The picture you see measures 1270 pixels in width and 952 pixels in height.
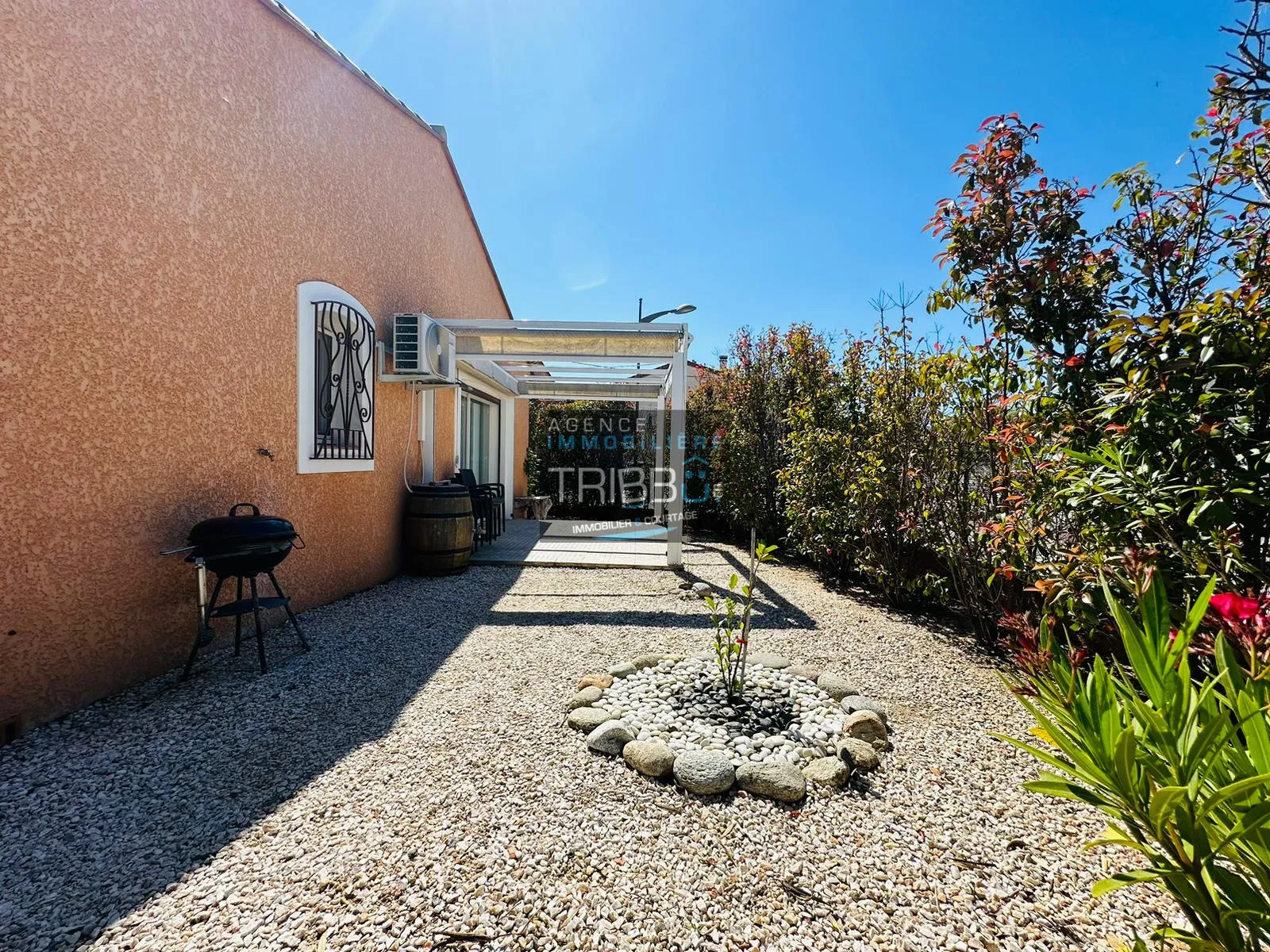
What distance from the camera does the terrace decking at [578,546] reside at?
8945mm

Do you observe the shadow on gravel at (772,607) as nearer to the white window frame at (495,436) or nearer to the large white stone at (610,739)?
the large white stone at (610,739)

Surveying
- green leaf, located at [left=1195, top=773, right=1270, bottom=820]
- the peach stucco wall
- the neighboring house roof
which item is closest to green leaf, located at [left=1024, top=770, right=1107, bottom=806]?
green leaf, located at [left=1195, top=773, right=1270, bottom=820]

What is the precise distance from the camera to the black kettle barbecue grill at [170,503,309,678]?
4.17 metres

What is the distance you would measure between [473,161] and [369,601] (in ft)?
29.2

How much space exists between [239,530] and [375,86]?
6.53 m

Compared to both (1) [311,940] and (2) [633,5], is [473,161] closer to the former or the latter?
(2) [633,5]

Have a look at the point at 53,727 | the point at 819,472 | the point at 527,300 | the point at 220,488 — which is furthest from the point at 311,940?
the point at 527,300

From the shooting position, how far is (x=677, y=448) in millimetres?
8461

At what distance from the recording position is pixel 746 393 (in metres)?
10.8

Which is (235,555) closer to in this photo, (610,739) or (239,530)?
(239,530)

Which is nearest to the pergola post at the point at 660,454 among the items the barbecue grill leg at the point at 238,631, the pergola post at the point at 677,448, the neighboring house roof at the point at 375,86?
the pergola post at the point at 677,448

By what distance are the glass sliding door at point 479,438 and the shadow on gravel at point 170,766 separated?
6958 millimetres

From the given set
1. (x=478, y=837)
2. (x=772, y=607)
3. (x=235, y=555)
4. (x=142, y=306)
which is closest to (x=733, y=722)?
(x=478, y=837)

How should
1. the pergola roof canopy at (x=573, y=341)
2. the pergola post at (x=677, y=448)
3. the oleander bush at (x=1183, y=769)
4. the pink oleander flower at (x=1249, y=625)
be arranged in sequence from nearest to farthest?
the oleander bush at (x=1183, y=769)
the pink oleander flower at (x=1249, y=625)
the pergola roof canopy at (x=573, y=341)
the pergola post at (x=677, y=448)
